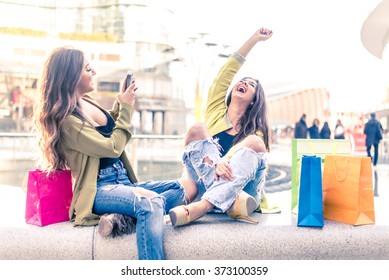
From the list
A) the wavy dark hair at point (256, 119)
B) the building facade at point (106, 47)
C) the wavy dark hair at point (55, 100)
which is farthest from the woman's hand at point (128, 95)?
the building facade at point (106, 47)

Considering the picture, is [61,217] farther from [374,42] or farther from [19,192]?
[374,42]

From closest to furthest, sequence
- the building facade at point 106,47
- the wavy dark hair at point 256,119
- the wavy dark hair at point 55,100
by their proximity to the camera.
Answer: the wavy dark hair at point 55,100 → the wavy dark hair at point 256,119 → the building facade at point 106,47

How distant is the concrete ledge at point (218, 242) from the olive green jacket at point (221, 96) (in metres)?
0.46

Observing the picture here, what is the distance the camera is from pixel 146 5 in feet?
34.1

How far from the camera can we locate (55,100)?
5.65 ft

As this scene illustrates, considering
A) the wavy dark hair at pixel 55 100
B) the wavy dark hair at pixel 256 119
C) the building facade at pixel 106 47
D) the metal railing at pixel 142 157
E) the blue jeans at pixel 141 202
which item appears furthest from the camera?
the building facade at pixel 106 47

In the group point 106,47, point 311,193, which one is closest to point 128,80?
point 311,193

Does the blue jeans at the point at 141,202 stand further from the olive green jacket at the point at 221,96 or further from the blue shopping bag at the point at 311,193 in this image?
the blue shopping bag at the point at 311,193

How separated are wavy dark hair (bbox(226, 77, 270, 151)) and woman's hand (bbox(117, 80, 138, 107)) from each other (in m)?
0.50

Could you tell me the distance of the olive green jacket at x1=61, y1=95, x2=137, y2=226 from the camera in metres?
1.66

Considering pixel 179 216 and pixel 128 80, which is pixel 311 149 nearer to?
pixel 179 216

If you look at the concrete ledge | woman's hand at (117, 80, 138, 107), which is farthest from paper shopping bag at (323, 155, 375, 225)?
woman's hand at (117, 80, 138, 107)

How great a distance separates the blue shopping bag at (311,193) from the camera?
1744mm

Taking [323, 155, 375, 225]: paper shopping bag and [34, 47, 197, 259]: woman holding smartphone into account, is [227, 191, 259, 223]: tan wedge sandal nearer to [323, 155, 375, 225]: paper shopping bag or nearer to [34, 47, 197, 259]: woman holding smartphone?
[34, 47, 197, 259]: woman holding smartphone
